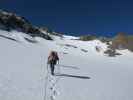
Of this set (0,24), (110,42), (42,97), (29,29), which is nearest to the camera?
(42,97)

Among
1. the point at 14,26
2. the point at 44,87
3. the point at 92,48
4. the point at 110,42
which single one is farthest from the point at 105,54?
the point at 44,87

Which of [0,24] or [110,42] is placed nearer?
[0,24]

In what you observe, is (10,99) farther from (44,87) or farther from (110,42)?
(110,42)

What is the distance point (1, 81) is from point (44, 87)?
2.04m

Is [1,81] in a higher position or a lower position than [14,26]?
lower

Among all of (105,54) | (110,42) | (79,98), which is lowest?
(79,98)

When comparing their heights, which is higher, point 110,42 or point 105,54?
point 110,42

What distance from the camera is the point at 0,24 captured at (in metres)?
59.4

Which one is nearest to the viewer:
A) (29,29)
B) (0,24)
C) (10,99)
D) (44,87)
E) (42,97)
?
(10,99)

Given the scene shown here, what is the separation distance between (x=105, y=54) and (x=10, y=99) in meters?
61.6

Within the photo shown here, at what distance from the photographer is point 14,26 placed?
64500 millimetres

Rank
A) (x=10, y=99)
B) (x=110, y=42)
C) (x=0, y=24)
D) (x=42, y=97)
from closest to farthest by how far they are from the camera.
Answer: (x=10, y=99) < (x=42, y=97) < (x=0, y=24) < (x=110, y=42)

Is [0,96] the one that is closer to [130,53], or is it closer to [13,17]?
[13,17]

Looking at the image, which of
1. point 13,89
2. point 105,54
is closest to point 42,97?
point 13,89
